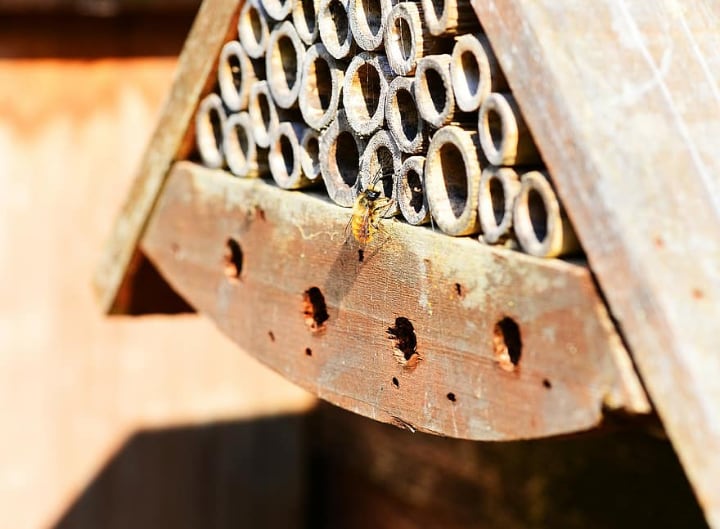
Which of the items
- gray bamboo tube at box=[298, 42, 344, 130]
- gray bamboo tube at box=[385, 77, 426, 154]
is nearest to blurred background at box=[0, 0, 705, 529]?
gray bamboo tube at box=[298, 42, 344, 130]

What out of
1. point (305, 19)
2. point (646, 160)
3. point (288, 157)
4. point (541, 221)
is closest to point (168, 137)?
point (288, 157)

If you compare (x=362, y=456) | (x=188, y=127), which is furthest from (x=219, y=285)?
(x=362, y=456)

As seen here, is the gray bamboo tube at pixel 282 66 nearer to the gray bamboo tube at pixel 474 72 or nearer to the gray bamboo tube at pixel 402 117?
the gray bamboo tube at pixel 402 117

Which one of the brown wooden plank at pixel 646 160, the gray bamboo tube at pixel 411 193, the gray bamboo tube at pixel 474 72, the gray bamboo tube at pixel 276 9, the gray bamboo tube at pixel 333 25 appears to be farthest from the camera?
the gray bamboo tube at pixel 276 9

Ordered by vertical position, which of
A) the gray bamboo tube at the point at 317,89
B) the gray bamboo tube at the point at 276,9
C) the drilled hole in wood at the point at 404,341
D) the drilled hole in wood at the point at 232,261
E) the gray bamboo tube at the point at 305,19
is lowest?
the drilled hole in wood at the point at 404,341

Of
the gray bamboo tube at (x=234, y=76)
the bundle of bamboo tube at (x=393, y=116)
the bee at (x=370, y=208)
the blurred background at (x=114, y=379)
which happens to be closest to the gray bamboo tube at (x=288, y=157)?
the bundle of bamboo tube at (x=393, y=116)

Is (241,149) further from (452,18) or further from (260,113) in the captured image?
(452,18)
